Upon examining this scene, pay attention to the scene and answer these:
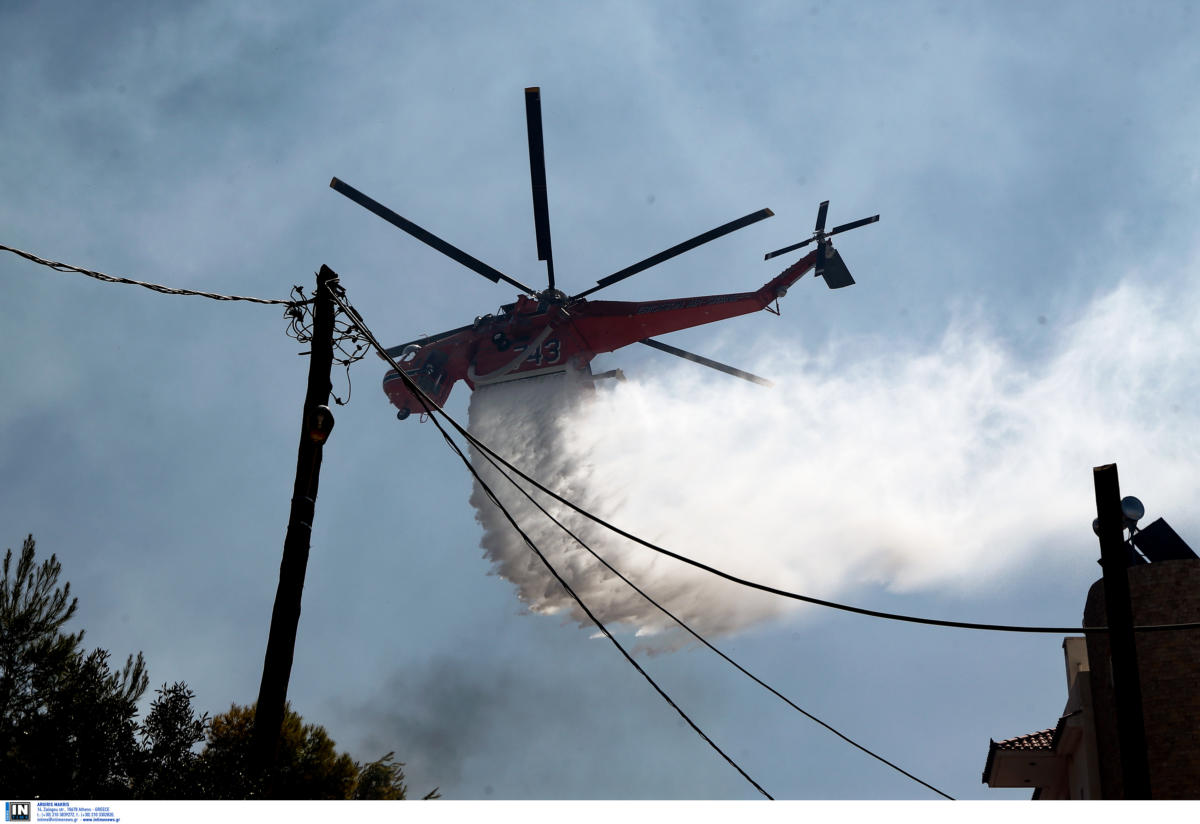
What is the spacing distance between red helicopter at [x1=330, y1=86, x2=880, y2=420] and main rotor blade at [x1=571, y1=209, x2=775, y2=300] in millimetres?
32

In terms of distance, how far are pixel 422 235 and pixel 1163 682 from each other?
86.9 ft

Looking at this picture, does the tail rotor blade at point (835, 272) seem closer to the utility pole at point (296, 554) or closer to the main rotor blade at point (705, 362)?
the main rotor blade at point (705, 362)

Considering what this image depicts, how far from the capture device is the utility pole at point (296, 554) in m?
8.15

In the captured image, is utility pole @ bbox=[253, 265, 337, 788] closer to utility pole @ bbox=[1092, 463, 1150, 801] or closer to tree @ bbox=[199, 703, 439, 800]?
utility pole @ bbox=[1092, 463, 1150, 801]

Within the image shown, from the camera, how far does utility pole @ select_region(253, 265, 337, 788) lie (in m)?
8.15

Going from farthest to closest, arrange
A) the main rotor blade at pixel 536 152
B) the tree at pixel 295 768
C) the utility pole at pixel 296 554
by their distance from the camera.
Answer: the main rotor blade at pixel 536 152 < the tree at pixel 295 768 < the utility pole at pixel 296 554

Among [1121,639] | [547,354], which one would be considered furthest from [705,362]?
[1121,639]

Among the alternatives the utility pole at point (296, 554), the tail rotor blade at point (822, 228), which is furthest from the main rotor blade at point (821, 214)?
the utility pole at point (296, 554)

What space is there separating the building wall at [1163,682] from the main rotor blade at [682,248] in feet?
58.8

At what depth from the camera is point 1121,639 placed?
10.6 m

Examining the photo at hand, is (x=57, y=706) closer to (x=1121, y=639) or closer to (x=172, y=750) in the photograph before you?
(x=172, y=750)

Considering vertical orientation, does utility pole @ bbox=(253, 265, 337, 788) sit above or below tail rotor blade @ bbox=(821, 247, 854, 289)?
below

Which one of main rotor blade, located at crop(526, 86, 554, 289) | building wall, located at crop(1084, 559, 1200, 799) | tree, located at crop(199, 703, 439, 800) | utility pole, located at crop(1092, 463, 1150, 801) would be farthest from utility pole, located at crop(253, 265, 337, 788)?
main rotor blade, located at crop(526, 86, 554, 289)

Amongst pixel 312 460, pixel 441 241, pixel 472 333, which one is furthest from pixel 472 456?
pixel 312 460
